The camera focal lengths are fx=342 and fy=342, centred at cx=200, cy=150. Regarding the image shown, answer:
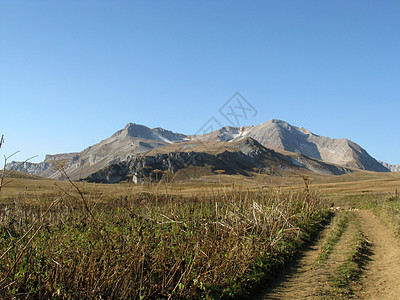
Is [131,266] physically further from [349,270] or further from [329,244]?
[329,244]

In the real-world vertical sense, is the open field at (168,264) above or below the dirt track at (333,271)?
above

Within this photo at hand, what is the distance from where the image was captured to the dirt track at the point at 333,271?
6273 mm

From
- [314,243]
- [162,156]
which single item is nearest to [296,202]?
[314,243]

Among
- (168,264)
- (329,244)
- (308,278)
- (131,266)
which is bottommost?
(308,278)

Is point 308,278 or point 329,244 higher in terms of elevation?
point 329,244

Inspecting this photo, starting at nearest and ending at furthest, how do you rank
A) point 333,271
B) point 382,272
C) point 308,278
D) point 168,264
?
point 168,264 < point 308,278 < point 333,271 < point 382,272

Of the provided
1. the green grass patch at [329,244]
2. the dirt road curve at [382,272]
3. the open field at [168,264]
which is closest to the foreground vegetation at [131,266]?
the open field at [168,264]

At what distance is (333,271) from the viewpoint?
301 inches

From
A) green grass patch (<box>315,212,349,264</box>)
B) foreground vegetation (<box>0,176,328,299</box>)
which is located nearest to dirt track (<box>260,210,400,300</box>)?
green grass patch (<box>315,212,349,264</box>)

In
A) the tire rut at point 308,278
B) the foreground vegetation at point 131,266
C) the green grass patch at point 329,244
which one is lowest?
the tire rut at point 308,278

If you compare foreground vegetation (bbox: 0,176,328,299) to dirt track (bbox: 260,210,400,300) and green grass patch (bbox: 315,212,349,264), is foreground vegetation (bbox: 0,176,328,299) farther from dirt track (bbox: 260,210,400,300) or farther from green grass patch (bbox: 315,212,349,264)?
green grass patch (bbox: 315,212,349,264)

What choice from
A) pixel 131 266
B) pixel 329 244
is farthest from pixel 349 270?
pixel 131 266

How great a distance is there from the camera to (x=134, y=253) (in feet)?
17.8

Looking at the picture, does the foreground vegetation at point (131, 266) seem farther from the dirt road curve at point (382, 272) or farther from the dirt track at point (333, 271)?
the dirt road curve at point (382, 272)
